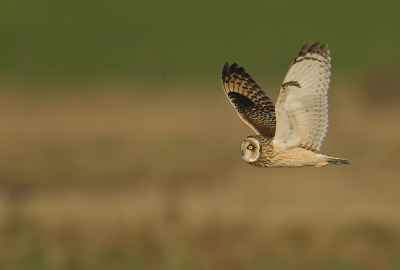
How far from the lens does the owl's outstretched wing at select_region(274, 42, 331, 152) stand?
4.04 metres

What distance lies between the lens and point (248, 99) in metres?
5.21

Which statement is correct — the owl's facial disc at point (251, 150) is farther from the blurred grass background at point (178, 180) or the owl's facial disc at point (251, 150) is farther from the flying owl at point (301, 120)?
the blurred grass background at point (178, 180)

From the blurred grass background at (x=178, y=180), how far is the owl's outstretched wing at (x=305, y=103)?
12.7 ft

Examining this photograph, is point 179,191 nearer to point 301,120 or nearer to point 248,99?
point 248,99

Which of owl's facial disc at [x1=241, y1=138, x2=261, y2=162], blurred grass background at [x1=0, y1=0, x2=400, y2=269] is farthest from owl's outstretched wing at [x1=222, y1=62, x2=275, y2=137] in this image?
blurred grass background at [x1=0, y1=0, x2=400, y2=269]

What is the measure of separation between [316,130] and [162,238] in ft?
15.4

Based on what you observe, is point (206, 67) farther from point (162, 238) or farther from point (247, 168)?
point (162, 238)

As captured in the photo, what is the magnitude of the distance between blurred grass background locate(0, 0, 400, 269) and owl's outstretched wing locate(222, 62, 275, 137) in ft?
9.92

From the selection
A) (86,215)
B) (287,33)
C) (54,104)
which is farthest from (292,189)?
(287,33)

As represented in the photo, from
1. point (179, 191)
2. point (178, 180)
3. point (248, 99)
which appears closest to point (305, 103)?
point (248, 99)

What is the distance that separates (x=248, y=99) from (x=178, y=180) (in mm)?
5104

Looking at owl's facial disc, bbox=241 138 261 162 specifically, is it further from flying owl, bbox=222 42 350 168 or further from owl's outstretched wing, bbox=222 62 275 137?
owl's outstretched wing, bbox=222 62 275 137

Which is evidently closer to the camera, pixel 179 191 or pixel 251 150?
pixel 251 150

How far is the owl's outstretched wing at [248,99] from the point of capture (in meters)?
4.87
